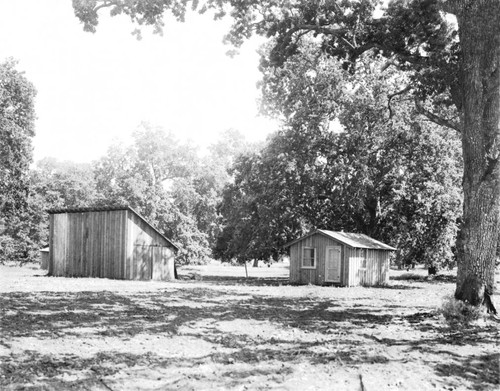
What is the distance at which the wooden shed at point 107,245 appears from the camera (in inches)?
1309

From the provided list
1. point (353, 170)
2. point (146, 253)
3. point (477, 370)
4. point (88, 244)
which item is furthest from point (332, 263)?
point (477, 370)

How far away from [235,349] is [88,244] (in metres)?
27.1

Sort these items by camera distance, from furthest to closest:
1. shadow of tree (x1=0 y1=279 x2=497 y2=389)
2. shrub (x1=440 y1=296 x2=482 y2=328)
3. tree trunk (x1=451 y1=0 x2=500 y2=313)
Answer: tree trunk (x1=451 y1=0 x2=500 y2=313)
shrub (x1=440 y1=296 x2=482 y2=328)
shadow of tree (x1=0 y1=279 x2=497 y2=389)

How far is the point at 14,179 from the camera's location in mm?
39094

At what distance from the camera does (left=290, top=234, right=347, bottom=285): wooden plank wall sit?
3116cm

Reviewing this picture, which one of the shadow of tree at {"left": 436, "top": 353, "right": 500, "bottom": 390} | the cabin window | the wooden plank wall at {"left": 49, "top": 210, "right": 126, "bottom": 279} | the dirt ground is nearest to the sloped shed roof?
the cabin window

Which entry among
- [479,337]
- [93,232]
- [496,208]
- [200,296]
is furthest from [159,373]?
[93,232]

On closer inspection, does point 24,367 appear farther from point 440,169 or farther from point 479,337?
point 440,169

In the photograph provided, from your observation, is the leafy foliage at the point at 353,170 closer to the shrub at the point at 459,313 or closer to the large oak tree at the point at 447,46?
the large oak tree at the point at 447,46

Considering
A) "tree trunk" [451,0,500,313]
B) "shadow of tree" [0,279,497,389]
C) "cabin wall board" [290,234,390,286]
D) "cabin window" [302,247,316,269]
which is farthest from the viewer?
"cabin window" [302,247,316,269]

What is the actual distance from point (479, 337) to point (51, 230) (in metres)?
31.2

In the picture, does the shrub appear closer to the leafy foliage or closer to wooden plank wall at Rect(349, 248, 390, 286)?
wooden plank wall at Rect(349, 248, 390, 286)

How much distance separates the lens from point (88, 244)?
34188 millimetres

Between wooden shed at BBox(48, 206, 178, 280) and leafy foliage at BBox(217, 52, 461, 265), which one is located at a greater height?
leafy foliage at BBox(217, 52, 461, 265)
